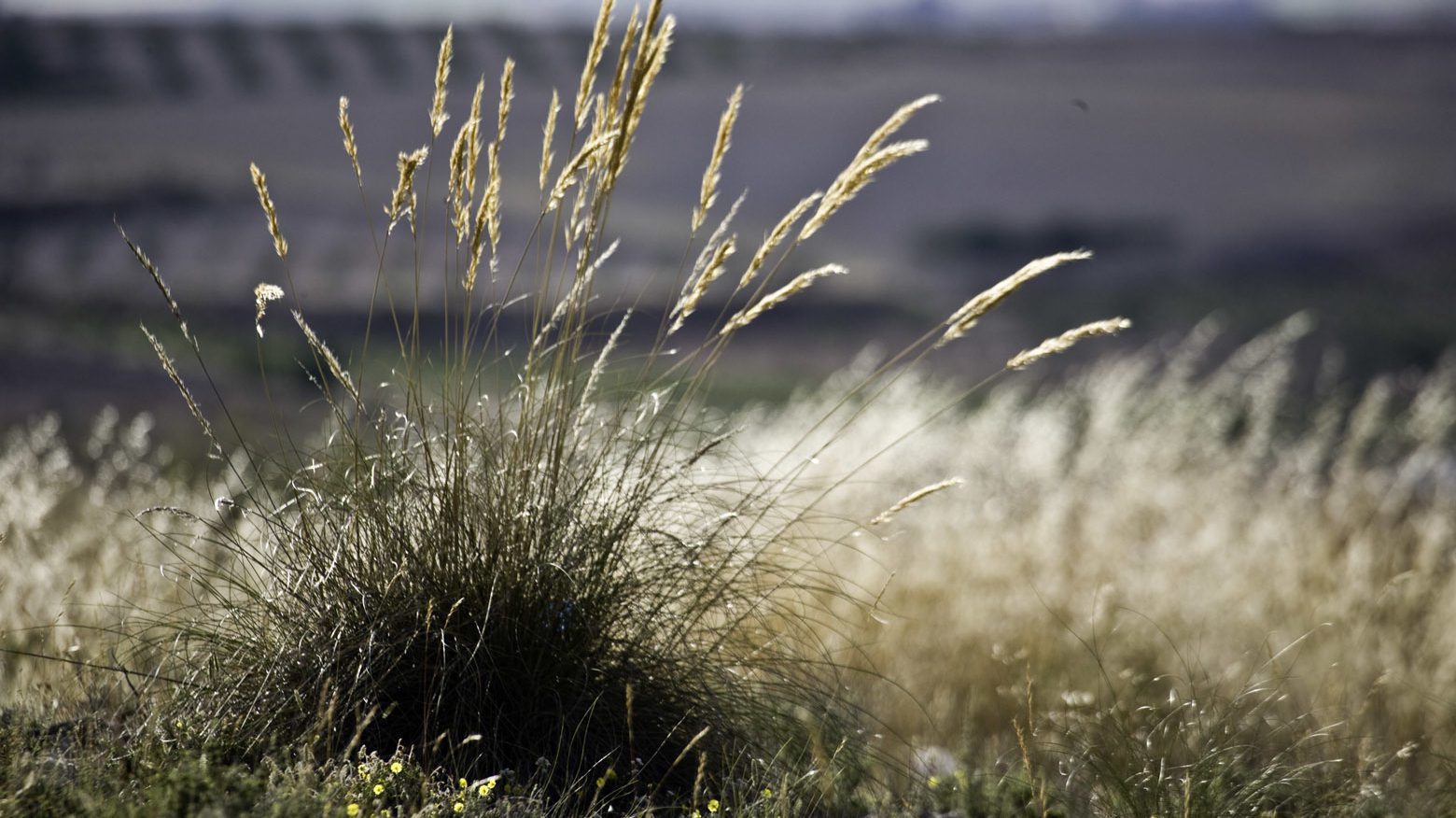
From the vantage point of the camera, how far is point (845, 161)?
35.3 metres

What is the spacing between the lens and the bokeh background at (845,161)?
21469 mm

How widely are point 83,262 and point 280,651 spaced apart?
2165 centimetres

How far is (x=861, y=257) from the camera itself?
32312 millimetres

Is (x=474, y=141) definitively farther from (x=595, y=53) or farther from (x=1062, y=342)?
(x=1062, y=342)

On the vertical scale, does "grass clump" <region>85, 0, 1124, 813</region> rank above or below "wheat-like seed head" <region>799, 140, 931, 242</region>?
below

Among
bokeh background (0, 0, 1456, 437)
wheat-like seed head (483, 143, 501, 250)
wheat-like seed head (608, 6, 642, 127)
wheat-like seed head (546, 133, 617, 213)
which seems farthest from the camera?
bokeh background (0, 0, 1456, 437)

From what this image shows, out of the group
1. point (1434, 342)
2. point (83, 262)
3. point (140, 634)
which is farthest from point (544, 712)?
point (83, 262)

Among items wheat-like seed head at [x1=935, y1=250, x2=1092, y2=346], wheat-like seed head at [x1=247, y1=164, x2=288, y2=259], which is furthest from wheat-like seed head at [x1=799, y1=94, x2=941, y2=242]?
wheat-like seed head at [x1=247, y1=164, x2=288, y2=259]

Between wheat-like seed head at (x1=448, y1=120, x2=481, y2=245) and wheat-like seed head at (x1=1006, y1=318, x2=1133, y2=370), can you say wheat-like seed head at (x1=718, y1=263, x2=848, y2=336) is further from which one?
wheat-like seed head at (x1=448, y1=120, x2=481, y2=245)

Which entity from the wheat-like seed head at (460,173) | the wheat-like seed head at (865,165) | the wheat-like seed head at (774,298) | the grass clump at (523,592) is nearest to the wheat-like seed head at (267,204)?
the grass clump at (523,592)

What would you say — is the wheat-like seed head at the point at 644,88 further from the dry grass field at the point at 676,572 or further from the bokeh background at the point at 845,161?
the bokeh background at the point at 845,161

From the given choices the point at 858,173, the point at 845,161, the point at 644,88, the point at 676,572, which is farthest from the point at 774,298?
the point at 845,161

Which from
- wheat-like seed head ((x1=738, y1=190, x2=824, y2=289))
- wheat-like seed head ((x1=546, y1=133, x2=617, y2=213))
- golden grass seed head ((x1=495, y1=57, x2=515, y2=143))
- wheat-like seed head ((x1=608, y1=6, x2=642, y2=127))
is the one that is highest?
wheat-like seed head ((x1=608, y1=6, x2=642, y2=127))

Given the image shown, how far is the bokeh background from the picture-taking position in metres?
21.5
